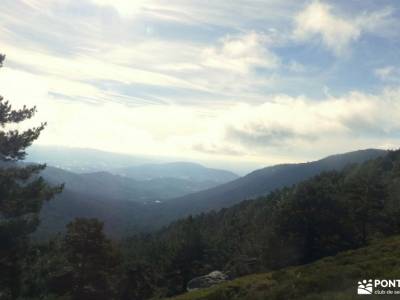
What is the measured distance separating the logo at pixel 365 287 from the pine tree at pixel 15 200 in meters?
21.0

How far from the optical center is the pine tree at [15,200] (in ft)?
94.6

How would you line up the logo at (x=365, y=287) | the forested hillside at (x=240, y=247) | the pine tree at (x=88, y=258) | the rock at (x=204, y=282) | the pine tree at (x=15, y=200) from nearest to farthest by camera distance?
the logo at (x=365, y=287)
the pine tree at (x=15, y=200)
the rock at (x=204, y=282)
the forested hillside at (x=240, y=247)
the pine tree at (x=88, y=258)

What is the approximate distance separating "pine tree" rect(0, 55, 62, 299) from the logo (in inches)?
826

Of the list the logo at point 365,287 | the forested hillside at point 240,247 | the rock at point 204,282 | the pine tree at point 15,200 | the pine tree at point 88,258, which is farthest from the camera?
the pine tree at point 88,258

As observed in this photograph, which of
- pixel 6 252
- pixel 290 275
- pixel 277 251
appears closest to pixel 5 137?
pixel 6 252

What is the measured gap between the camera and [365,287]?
64.2 feet

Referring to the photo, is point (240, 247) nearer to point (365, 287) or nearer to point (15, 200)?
point (15, 200)

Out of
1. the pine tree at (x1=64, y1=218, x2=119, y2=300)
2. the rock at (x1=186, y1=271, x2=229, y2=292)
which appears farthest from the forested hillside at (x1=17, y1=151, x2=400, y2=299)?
the rock at (x1=186, y1=271, x2=229, y2=292)

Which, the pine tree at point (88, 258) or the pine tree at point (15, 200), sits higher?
the pine tree at point (15, 200)

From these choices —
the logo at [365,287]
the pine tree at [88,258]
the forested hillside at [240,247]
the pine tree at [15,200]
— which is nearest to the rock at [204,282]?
the forested hillside at [240,247]

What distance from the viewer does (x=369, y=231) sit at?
219 feet

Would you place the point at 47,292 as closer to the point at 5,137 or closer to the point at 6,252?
the point at 6,252

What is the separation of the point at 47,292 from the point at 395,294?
41087mm

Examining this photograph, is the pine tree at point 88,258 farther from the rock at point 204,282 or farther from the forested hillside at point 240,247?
the rock at point 204,282
